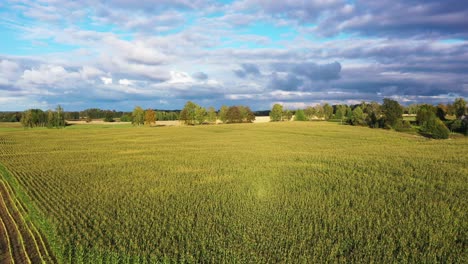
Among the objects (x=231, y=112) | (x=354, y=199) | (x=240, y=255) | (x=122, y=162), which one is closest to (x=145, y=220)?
(x=240, y=255)

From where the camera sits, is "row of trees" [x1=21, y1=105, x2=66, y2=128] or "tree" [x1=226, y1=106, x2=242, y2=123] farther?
"tree" [x1=226, y1=106, x2=242, y2=123]

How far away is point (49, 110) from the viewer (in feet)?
514

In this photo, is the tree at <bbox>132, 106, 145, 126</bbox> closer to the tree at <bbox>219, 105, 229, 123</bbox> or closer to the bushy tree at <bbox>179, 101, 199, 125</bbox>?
the bushy tree at <bbox>179, 101, 199, 125</bbox>

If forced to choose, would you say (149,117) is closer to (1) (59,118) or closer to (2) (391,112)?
(1) (59,118)

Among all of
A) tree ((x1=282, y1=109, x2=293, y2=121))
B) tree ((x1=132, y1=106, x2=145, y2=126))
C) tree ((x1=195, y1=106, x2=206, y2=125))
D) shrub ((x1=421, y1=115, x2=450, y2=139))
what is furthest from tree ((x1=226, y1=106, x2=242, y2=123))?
shrub ((x1=421, y1=115, x2=450, y2=139))

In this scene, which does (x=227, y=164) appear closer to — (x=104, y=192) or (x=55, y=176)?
(x=104, y=192)

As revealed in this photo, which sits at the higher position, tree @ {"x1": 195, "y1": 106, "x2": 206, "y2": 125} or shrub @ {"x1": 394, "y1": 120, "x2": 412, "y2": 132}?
tree @ {"x1": 195, "y1": 106, "x2": 206, "y2": 125}

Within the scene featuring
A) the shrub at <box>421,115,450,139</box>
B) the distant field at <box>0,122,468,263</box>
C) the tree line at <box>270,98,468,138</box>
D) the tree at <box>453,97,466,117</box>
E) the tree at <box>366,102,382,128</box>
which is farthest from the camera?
the tree at <box>453,97,466,117</box>

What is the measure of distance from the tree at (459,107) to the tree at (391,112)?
184 ft

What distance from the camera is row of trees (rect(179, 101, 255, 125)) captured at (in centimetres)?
15962

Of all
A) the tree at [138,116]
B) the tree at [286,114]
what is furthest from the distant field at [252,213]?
the tree at [286,114]

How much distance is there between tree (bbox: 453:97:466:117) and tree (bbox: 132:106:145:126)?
14828 cm

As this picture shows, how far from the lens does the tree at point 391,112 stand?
100m

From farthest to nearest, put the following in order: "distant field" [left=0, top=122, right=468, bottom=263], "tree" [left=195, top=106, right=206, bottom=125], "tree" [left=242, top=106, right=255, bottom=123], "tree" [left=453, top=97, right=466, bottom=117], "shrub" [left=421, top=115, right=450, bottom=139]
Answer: "tree" [left=242, top=106, right=255, bottom=123] < "tree" [left=195, top=106, right=206, bottom=125] < "tree" [left=453, top=97, right=466, bottom=117] < "shrub" [left=421, top=115, right=450, bottom=139] < "distant field" [left=0, top=122, right=468, bottom=263]
